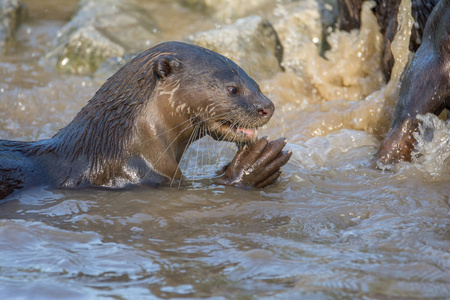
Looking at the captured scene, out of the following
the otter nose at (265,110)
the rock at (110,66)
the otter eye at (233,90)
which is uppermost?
the rock at (110,66)

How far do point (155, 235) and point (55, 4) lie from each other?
22.8 ft

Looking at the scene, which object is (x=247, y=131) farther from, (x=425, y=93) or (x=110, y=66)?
(x=110, y=66)

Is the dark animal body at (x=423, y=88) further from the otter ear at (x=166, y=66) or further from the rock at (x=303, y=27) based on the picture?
the rock at (x=303, y=27)

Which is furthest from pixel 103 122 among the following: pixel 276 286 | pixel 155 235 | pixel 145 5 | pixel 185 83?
pixel 145 5

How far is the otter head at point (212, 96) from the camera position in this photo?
3691 millimetres

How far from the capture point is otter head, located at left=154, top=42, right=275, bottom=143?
3.69 meters

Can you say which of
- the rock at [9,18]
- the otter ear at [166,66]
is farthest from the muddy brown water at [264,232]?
the rock at [9,18]

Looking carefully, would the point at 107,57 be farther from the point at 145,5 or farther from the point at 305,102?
the point at 305,102

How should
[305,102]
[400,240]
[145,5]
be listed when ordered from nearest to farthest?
[400,240], [305,102], [145,5]

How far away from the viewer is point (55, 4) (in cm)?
911

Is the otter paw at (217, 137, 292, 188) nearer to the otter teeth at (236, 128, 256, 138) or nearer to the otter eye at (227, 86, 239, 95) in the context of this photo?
the otter teeth at (236, 128, 256, 138)

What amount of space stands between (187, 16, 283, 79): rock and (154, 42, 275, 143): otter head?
310 cm

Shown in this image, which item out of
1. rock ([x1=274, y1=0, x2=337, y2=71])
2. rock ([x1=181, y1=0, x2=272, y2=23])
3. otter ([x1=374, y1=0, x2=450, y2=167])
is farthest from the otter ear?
rock ([x1=181, y1=0, x2=272, y2=23])

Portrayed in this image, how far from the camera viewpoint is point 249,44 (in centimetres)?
714
